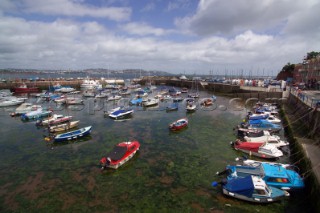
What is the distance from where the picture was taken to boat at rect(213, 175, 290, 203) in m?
13.3

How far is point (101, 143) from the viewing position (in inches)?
972

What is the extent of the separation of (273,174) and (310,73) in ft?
188

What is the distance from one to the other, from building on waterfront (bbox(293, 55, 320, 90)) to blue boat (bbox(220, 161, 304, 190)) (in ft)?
151

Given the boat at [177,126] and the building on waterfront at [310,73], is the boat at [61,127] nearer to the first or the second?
the boat at [177,126]

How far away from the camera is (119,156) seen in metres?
19.0

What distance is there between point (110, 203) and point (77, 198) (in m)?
2.61

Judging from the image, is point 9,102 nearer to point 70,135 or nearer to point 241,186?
point 70,135

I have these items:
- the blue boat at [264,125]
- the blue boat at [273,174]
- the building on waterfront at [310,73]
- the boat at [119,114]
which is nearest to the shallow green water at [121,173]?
the blue boat at [273,174]

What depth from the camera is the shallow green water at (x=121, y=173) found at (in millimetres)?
13781

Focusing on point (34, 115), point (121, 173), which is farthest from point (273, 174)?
point (34, 115)

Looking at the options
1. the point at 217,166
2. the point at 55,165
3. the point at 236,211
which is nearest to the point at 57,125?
the point at 55,165

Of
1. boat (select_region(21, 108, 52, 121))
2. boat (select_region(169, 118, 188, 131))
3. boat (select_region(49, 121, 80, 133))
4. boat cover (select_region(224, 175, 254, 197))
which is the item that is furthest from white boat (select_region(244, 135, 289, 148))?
boat (select_region(21, 108, 52, 121))

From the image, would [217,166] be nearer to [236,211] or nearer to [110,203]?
[236,211]

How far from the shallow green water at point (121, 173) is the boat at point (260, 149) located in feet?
3.46
